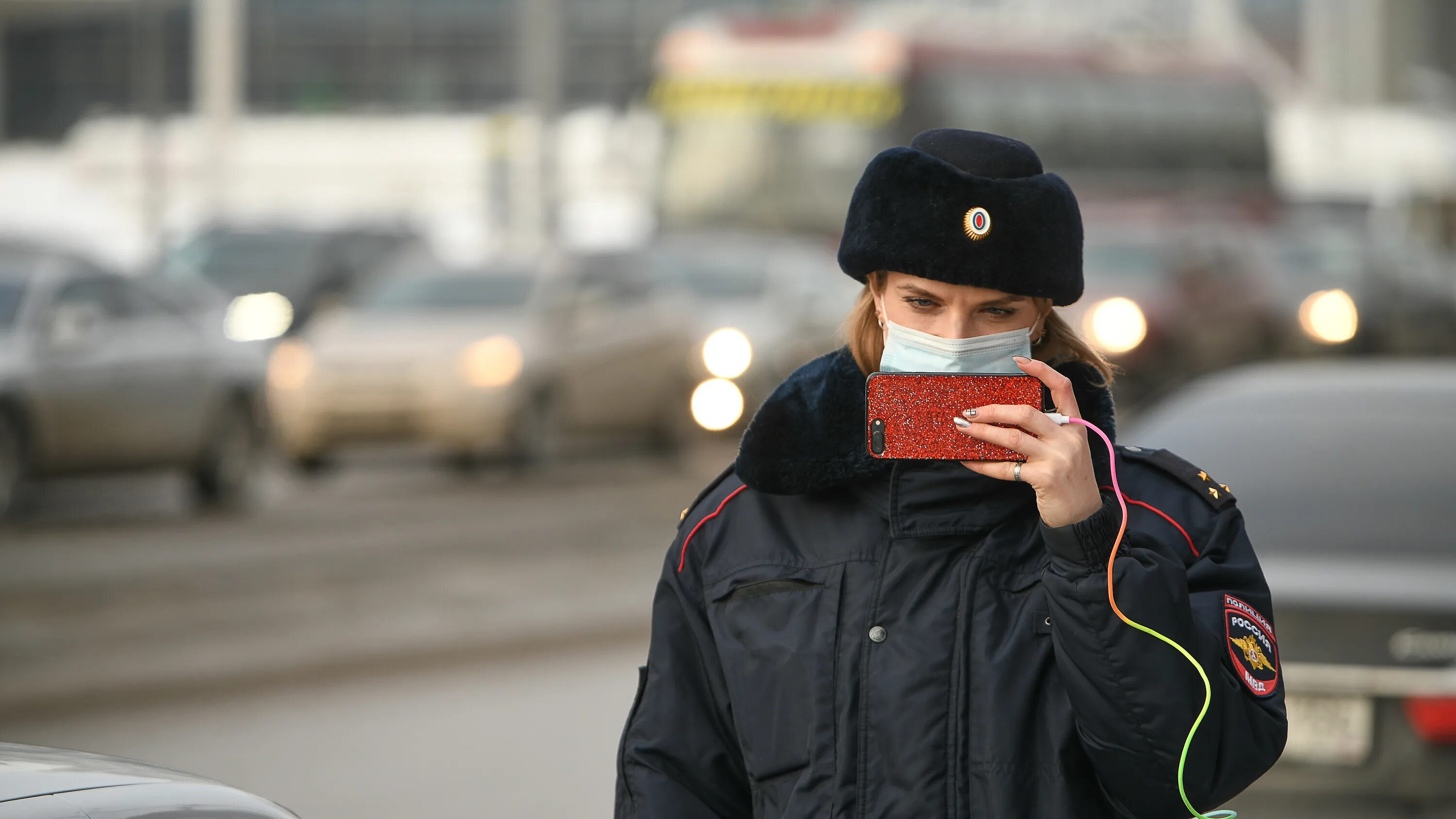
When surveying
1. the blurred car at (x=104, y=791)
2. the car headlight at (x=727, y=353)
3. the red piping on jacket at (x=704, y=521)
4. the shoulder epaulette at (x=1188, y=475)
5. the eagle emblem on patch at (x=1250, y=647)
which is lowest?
the car headlight at (x=727, y=353)

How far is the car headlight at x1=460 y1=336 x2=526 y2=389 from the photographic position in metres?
16.2

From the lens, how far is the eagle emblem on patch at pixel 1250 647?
8.09 feet

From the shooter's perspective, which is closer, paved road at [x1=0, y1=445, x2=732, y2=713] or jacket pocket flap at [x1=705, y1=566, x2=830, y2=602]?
jacket pocket flap at [x1=705, y1=566, x2=830, y2=602]

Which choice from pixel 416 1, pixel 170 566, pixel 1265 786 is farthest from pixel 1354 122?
pixel 1265 786

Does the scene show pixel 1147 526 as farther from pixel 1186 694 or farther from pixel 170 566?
pixel 170 566

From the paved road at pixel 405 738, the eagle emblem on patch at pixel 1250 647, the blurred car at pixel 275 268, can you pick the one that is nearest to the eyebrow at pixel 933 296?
the eagle emblem on patch at pixel 1250 647

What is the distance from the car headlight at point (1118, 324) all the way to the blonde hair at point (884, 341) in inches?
744

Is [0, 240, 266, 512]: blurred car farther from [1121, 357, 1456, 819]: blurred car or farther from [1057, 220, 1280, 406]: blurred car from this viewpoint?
[1121, 357, 1456, 819]: blurred car

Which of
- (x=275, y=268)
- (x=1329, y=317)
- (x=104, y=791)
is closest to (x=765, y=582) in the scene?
(x=104, y=791)

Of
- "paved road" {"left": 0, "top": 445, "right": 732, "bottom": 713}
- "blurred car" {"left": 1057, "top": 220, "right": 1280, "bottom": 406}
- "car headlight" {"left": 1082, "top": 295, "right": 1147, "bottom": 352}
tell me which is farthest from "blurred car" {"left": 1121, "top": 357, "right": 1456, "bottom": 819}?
"car headlight" {"left": 1082, "top": 295, "right": 1147, "bottom": 352}

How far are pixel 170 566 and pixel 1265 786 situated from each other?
790 cm

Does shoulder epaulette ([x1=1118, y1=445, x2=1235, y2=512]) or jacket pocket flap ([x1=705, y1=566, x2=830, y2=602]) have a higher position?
shoulder epaulette ([x1=1118, y1=445, x2=1235, y2=512])

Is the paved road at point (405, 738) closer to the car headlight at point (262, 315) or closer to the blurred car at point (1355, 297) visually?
the blurred car at point (1355, 297)

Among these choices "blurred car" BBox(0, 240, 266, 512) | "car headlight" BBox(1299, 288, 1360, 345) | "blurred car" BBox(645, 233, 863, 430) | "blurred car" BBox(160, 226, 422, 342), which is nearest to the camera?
"blurred car" BBox(0, 240, 266, 512)
